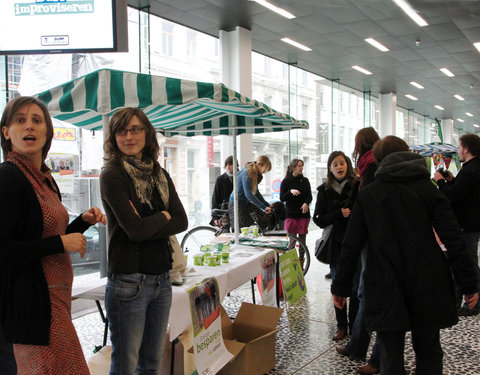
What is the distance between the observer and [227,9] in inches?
254

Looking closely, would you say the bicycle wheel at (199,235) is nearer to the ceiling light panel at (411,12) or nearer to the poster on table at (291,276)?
the poster on table at (291,276)

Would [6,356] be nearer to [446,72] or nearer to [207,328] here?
[207,328]

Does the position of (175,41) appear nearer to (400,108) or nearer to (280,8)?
(280,8)

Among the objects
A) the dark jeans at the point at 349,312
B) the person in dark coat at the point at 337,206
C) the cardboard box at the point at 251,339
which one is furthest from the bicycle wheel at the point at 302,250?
the cardboard box at the point at 251,339

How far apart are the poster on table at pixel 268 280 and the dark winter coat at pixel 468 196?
1.72 m

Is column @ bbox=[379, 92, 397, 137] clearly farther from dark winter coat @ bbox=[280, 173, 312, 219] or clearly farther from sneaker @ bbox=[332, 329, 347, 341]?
sneaker @ bbox=[332, 329, 347, 341]

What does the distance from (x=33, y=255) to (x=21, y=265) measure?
5 centimetres

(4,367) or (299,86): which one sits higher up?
(299,86)

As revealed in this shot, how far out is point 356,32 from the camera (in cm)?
773

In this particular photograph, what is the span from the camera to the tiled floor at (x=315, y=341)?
9.57 ft

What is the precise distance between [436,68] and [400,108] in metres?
6.41

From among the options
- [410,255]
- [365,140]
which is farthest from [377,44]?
[410,255]

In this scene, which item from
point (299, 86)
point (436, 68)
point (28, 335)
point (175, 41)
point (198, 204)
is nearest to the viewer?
point (28, 335)

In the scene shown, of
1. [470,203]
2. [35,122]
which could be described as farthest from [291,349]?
[35,122]
